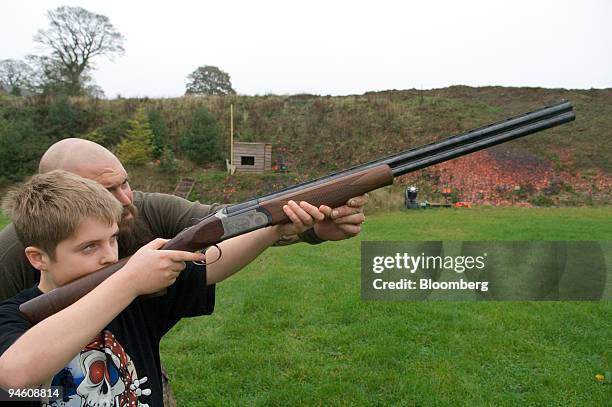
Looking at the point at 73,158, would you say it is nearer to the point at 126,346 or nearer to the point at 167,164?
the point at 126,346

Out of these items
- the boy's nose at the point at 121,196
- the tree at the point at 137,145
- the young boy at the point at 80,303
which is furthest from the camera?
the tree at the point at 137,145

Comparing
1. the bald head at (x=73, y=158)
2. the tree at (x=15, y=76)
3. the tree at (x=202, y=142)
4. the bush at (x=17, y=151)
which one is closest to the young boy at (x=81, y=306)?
the bald head at (x=73, y=158)

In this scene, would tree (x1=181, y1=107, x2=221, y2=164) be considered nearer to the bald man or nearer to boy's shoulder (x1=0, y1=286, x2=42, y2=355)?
the bald man

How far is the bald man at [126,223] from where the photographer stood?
2391 millimetres

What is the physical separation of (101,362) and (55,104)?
2958 cm

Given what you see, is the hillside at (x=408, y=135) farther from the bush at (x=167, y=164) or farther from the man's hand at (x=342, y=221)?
the man's hand at (x=342, y=221)

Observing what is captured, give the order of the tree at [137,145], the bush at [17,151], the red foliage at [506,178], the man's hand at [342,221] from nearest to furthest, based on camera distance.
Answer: the man's hand at [342,221] < the red foliage at [506,178] < the bush at [17,151] < the tree at [137,145]

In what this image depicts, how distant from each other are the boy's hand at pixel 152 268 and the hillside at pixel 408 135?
19549mm

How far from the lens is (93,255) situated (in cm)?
189

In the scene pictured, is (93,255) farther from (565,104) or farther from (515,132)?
(565,104)

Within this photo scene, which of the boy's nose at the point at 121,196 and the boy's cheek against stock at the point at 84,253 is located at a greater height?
the boy's nose at the point at 121,196

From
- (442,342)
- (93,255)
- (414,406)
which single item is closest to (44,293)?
(93,255)

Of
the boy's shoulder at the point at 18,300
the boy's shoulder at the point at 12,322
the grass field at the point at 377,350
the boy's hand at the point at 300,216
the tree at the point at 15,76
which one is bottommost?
the grass field at the point at 377,350

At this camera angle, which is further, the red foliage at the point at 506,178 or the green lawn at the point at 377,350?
the red foliage at the point at 506,178
